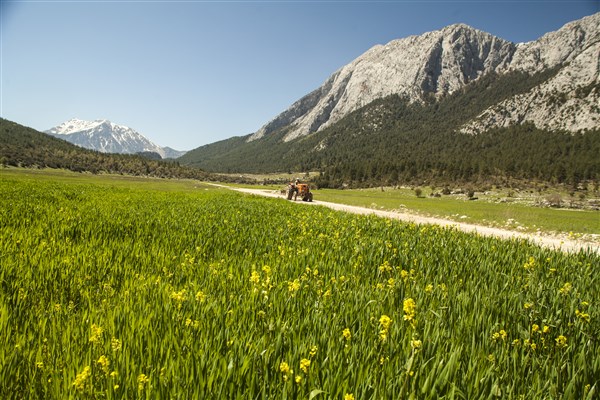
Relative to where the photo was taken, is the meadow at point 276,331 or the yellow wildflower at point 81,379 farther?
the meadow at point 276,331

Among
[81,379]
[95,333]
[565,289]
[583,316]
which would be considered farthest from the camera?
[565,289]

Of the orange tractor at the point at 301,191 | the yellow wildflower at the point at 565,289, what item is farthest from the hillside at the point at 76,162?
the yellow wildflower at the point at 565,289

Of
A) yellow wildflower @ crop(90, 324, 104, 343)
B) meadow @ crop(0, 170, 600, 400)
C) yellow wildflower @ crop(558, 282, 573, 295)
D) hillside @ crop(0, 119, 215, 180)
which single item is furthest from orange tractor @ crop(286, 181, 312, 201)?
hillside @ crop(0, 119, 215, 180)

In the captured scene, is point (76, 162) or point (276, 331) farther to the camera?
point (76, 162)

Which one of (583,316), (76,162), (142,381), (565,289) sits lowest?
(565,289)

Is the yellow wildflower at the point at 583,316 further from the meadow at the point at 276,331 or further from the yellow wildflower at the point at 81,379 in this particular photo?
the yellow wildflower at the point at 81,379

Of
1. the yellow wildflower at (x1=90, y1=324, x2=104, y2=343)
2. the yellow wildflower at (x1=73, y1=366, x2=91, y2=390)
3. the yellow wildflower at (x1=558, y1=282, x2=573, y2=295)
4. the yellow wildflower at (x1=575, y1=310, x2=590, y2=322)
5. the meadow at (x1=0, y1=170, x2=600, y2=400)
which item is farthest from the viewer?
the yellow wildflower at (x1=558, y1=282, x2=573, y2=295)

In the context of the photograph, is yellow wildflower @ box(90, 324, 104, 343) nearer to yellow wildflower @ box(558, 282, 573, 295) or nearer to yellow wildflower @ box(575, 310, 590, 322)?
yellow wildflower @ box(575, 310, 590, 322)

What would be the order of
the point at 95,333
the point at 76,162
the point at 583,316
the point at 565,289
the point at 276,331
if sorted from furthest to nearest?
the point at 76,162
the point at 565,289
the point at 583,316
the point at 276,331
the point at 95,333

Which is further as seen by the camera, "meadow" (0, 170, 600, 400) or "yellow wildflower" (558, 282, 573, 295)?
"yellow wildflower" (558, 282, 573, 295)

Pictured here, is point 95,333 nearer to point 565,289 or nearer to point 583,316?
point 583,316

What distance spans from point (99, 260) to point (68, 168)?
166600 mm

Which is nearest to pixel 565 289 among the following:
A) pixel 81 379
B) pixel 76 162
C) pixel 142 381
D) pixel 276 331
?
pixel 276 331

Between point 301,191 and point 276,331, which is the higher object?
point 301,191
